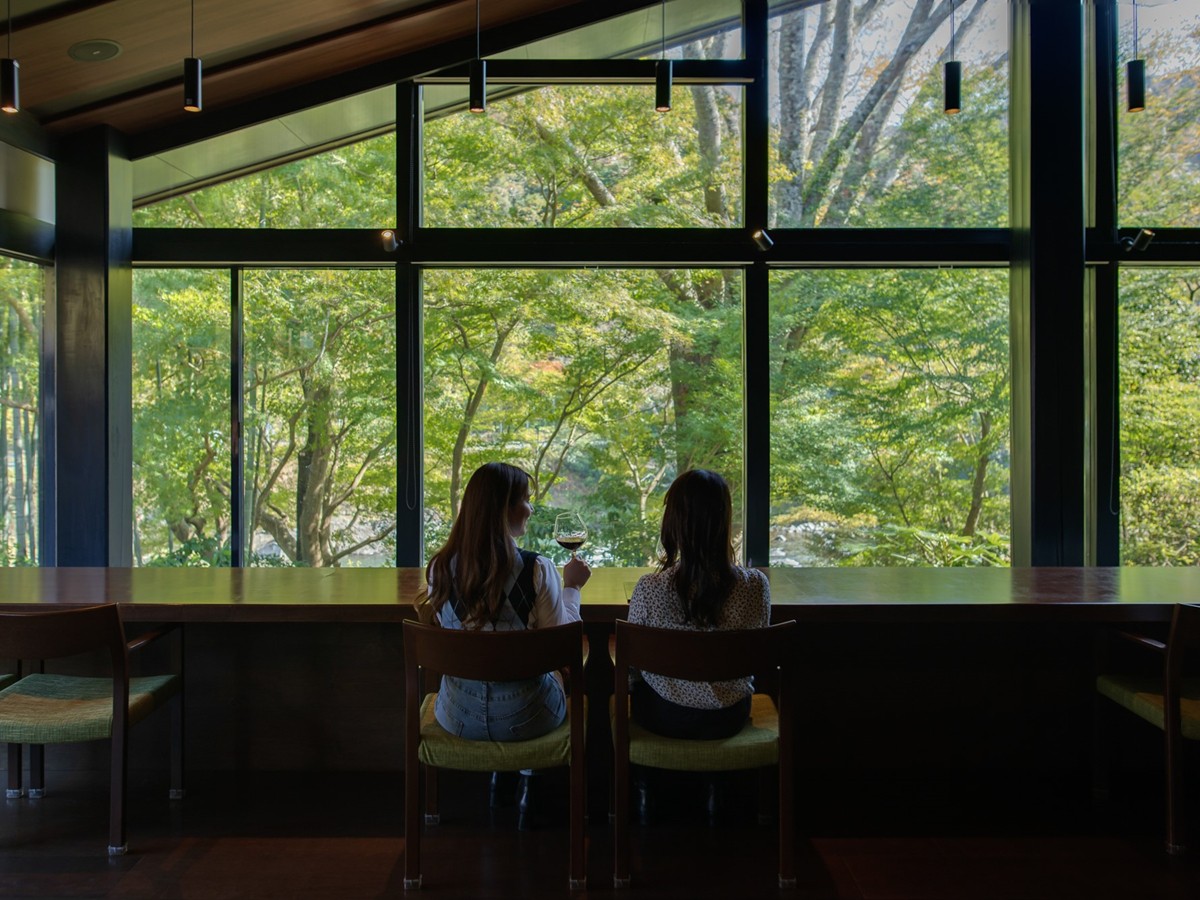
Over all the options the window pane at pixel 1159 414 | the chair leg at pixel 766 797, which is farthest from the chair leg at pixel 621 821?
the window pane at pixel 1159 414

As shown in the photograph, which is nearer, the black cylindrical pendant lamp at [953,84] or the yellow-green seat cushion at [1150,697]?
the yellow-green seat cushion at [1150,697]

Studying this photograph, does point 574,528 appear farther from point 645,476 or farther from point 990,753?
point 645,476

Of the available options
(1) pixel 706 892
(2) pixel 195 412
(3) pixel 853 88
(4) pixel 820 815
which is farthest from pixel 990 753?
(2) pixel 195 412

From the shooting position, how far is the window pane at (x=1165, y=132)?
16.4 feet

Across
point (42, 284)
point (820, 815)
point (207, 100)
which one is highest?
point (207, 100)

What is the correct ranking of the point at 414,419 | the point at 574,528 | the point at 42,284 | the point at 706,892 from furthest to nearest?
the point at 414,419 → the point at 42,284 → the point at 574,528 → the point at 706,892

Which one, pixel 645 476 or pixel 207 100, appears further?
pixel 645 476

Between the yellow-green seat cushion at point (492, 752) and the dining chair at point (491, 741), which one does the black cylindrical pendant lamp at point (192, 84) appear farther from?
the yellow-green seat cushion at point (492, 752)

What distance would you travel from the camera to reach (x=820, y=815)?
8.79 ft

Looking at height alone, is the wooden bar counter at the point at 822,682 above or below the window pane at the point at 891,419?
below

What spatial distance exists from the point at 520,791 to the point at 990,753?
160 centimetres

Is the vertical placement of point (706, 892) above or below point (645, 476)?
below

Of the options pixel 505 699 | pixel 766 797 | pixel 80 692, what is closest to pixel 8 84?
pixel 80 692

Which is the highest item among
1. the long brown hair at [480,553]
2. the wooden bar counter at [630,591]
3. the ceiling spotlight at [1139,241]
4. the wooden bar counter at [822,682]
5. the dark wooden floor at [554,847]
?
the ceiling spotlight at [1139,241]
